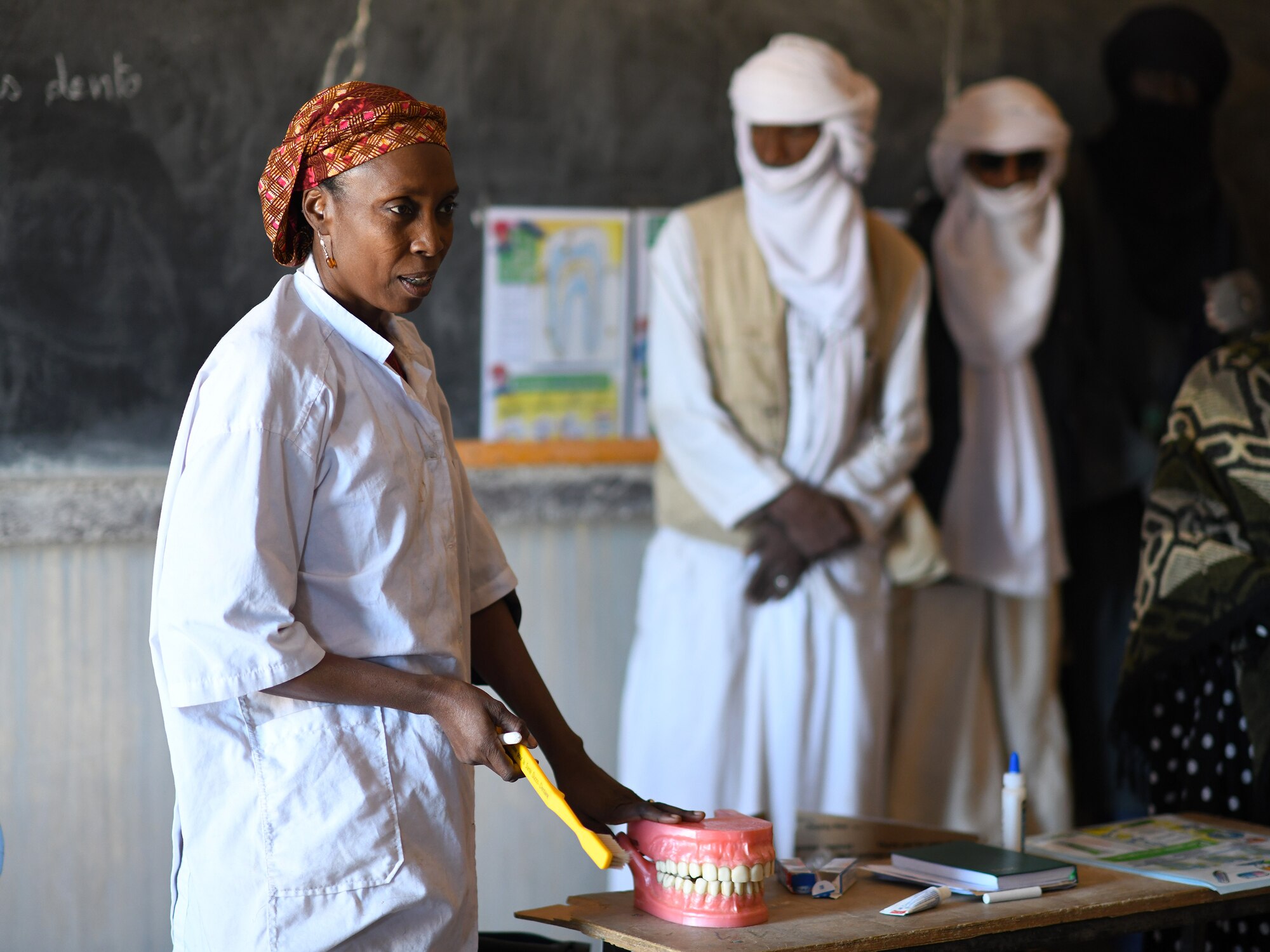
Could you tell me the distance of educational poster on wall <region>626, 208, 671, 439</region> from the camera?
3922 mm

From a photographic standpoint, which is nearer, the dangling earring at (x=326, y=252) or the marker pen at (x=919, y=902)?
the dangling earring at (x=326, y=252)

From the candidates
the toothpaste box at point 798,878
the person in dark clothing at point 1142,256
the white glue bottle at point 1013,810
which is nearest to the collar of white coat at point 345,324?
the toothpaste box at point 798,878

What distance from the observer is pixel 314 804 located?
5.51 feet

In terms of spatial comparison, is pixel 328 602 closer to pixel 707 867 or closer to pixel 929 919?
pixel 707 867

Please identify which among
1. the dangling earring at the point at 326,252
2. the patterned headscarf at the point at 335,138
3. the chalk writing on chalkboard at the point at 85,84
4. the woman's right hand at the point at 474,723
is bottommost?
the woman's right hand at the point at 474,723

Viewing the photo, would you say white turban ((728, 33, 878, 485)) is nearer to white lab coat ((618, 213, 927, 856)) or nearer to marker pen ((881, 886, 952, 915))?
white lab coat ((618, 213, 927, 856))

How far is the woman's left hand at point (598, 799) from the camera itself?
2010 mm

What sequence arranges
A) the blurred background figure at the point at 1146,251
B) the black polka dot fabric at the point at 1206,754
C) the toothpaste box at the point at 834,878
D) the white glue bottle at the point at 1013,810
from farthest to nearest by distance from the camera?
the blurred background figure at the point at 1146,251, the black polka dot fabric at the point at 1206,754, the white glue bottle at the point at 1013,810, the toothpaste box at the point at 834,878

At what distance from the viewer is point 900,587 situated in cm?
413

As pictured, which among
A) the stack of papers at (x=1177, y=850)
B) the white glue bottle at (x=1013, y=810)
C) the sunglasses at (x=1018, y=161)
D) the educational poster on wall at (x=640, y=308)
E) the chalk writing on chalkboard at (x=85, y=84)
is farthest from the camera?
the sunglasses at (x=1018, y=161)

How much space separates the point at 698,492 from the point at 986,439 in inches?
39.1

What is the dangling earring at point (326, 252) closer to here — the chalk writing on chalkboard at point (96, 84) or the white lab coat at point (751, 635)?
the chalk writing on chalkboard at point (96, 84)

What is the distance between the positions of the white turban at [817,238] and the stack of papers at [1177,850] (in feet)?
4.02

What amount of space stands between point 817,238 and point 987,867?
1.85m
